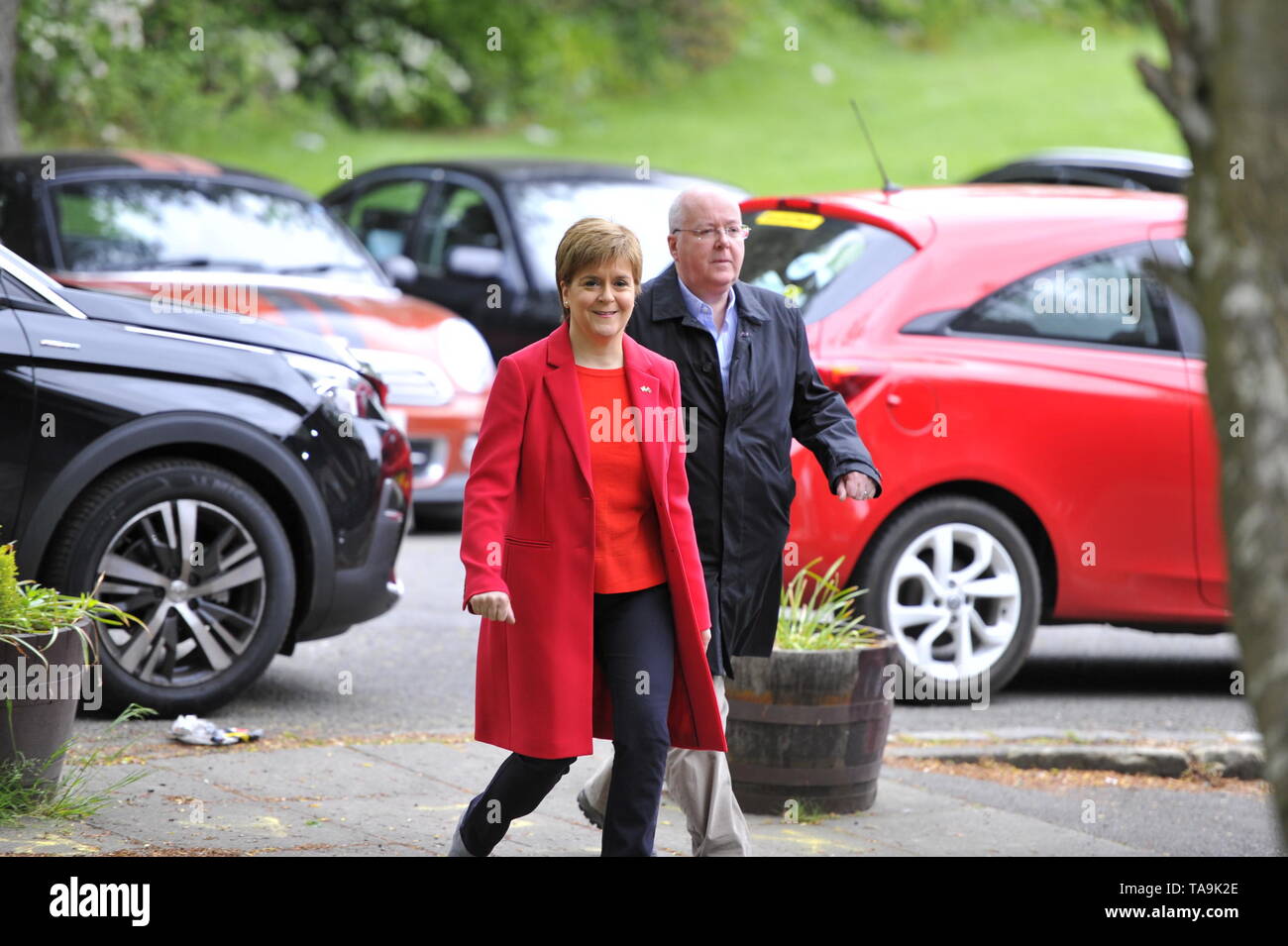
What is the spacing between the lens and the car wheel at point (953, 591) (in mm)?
7223

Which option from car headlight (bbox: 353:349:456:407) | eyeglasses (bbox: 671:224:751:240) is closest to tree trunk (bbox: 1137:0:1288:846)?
eyeglasses (bbox: 671:224:751:240)

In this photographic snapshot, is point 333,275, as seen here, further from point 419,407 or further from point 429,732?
point 429,732

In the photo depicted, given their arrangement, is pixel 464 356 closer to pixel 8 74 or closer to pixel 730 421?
pixel 8 74

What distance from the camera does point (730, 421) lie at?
16.8ft

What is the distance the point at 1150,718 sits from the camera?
7.72 meters

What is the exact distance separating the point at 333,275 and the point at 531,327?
1645 mm

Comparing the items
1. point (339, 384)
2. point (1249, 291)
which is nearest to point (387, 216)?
point (339, 384)

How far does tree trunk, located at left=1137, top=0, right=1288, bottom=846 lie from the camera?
2336 mm

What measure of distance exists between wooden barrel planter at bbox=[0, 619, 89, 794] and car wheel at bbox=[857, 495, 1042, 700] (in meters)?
2.99

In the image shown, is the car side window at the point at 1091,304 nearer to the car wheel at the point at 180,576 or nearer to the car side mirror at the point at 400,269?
the car wheel at the point at 180,576

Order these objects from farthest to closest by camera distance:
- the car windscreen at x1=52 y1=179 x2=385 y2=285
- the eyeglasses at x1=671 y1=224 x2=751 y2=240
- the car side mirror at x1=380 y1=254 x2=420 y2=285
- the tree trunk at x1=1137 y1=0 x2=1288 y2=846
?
1. the car side mirror at x1=380 y1=254 x2=420 y2=285
2. the car windscreen at x1=52 y1=179 x2=385 y2=285
3. the eyeglasses at x1=671 y1=224 x2=751 y2=240
4. the tree trunk at x1=1137 y1=0 x2=1288 y2=846

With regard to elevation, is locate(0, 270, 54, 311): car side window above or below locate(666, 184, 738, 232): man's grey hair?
below

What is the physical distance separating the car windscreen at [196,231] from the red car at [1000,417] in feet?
12.4

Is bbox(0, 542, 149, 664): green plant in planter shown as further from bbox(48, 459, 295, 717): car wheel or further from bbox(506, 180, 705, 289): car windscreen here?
bbox(506, 180, 705, 289): car windscreen
